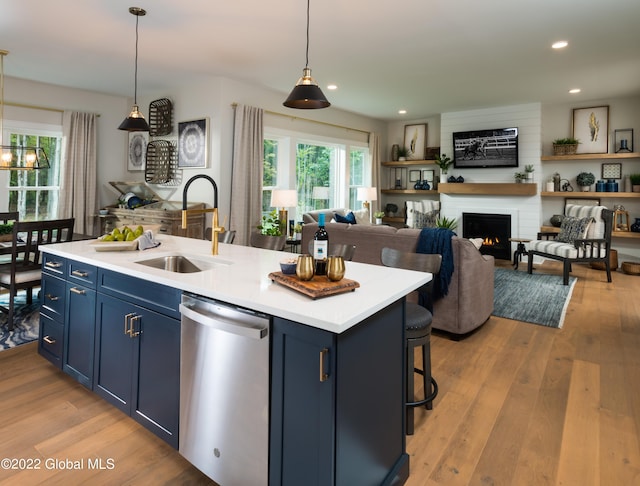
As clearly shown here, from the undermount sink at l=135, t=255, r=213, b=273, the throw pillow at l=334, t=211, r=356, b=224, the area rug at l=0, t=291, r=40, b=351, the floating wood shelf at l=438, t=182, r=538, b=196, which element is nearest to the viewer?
the undermount sink at l=135, t=255, r=213, b=273

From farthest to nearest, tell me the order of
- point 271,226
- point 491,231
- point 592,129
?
point 491,231 < point 592,129 < point 271,226

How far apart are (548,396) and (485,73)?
4080 millimetres

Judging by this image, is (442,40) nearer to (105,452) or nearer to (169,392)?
(169,392)

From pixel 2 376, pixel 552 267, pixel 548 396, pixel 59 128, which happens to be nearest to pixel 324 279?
pixel 548 396

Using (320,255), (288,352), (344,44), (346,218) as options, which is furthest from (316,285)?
Result: (346,218)

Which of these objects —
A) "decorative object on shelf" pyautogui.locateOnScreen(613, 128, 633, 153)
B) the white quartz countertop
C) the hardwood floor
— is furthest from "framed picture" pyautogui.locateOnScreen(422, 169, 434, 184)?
the white quartz countertop

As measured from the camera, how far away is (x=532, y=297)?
4805 mm

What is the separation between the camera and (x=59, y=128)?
5812 millimetres

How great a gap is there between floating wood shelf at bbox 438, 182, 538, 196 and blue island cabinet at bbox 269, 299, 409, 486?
6.27 meters

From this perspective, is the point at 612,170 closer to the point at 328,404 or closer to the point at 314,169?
the point at 314,169

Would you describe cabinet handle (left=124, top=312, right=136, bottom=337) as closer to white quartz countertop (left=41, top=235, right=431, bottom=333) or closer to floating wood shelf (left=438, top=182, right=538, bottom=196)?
white quartz countertop (left=41, top=235, right=431, bottom=333)

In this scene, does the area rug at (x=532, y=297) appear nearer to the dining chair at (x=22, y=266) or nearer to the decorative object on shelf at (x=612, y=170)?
the decorative object on shelf at (x=612, y=170)

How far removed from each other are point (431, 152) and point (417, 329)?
6.75 m

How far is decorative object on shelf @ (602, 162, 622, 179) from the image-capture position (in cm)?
662
